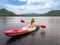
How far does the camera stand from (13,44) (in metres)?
18.5

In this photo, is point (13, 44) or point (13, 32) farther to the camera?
point (13, 32)

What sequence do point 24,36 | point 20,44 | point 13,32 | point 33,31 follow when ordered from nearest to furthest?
1. point 20,44
2. point 13,32
3. point 24,36
4. point 33,31

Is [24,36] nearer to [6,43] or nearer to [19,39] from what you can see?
[19,39]

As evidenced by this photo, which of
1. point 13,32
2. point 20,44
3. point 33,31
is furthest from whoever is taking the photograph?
point 33,31

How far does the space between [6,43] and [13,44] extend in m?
0.89

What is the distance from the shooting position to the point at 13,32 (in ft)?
66.2

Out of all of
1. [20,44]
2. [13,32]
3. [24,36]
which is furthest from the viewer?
[24,36]

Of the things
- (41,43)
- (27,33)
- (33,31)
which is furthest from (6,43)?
(33,31)

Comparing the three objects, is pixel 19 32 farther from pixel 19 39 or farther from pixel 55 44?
pixel 55 44

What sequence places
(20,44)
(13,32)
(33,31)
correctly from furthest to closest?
(33,31), (13,32), (20,44)

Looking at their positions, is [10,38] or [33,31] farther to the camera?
[33,31]

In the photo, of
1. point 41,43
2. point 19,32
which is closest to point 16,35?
point 19,32

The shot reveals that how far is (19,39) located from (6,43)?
9.59 feet

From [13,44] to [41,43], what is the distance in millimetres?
3451
